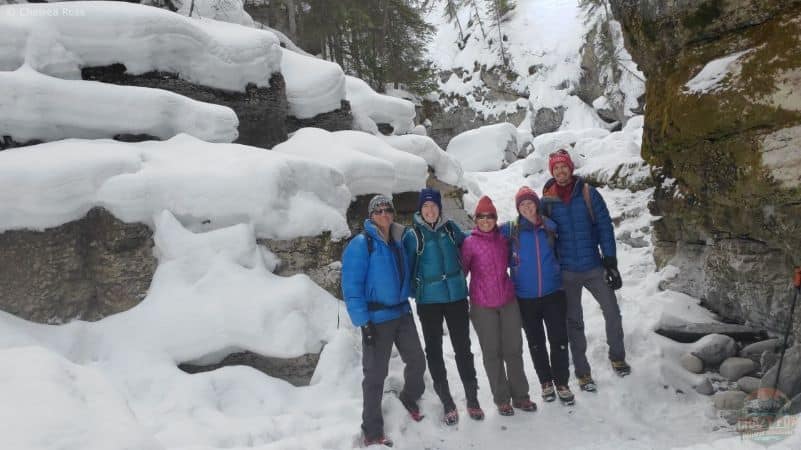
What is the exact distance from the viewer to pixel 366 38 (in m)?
18.5

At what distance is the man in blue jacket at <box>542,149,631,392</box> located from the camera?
5457 mm

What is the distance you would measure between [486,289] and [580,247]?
1183 mm

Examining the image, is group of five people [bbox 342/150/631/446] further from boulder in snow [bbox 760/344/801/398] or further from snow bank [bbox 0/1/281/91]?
snow bank [bbox 0/1/281/91]

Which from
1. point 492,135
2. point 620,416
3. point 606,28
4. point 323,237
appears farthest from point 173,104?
point 606,28

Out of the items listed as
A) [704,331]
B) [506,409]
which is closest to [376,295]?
[506,409]

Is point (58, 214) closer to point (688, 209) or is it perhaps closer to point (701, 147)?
point (701, 147)

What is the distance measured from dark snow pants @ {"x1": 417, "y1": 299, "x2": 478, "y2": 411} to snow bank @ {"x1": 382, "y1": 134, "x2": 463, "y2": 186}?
6787 mm

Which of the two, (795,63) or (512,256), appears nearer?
(795,63)

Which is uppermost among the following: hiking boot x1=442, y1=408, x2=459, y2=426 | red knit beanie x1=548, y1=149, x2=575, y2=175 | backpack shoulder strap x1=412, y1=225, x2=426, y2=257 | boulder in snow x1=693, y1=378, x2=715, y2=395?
red knit beanie x1=548, y1=149, x2=575, y2=175

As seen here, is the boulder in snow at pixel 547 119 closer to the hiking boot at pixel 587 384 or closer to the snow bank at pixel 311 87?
the snow bank at pixel 311 87

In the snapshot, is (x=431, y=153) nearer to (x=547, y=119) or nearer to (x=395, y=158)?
(x=395, y=158)

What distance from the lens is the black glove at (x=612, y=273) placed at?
17.7 feet

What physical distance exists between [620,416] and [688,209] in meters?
3.32

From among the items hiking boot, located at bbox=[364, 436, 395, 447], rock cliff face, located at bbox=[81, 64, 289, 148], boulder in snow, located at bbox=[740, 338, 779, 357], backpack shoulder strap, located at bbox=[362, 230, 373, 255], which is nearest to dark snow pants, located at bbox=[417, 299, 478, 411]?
hiking boot, located at bbox=[364, 436, 395, 447]
